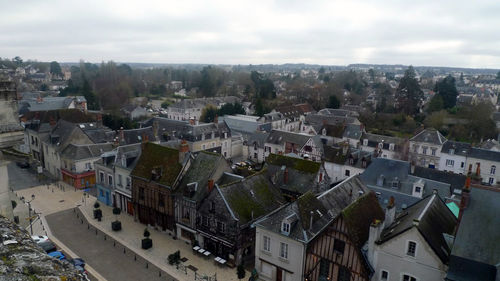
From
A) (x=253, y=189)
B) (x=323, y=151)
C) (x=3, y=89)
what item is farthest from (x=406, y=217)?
(x=323, y=151)

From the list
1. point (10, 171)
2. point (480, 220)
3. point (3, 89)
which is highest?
point (3, 89)

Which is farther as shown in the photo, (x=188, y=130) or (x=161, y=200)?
(x=188, y=130)

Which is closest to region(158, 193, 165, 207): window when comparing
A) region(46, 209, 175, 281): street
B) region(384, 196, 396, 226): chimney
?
region(46, 209, 175, 281): street

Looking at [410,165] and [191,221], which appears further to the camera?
[410,165]

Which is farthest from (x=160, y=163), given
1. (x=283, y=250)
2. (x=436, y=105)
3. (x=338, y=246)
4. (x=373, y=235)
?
(x=436, y=105)

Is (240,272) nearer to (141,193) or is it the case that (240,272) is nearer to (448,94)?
(141,193)

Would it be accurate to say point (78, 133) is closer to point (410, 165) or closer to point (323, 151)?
point (323, 151)
